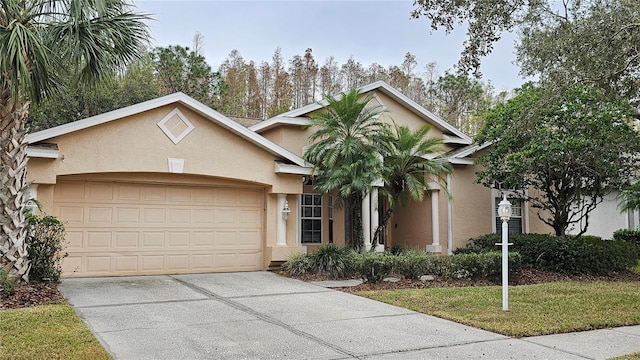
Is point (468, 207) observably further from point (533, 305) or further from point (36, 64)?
point (36, 64)

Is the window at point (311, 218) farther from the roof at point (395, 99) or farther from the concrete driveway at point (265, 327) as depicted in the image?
the concrete driveway at point (265, 327)

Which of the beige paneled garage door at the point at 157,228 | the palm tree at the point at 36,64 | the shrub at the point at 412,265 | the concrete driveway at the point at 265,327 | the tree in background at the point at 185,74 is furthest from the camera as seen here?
the tree in background at the point at 185,74

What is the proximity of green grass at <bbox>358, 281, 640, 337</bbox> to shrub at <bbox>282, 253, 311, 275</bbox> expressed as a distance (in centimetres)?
249

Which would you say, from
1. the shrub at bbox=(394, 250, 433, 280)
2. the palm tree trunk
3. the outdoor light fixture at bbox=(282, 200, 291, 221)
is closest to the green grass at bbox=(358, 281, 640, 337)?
the shrub at bbox=(394, 250, 433, 280)

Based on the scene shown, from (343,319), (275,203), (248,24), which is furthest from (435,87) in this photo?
(343,319)

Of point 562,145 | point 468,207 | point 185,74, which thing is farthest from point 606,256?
point 185,74

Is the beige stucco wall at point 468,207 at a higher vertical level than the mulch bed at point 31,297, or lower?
higher

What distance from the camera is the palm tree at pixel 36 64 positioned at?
8945mm

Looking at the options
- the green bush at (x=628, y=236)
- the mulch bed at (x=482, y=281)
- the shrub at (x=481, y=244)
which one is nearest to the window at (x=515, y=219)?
the shrub at (x=481, y=244)

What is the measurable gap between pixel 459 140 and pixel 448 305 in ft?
Result: 29.6

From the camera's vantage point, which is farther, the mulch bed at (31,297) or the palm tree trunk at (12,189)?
the palm tree trunk at (12,189)

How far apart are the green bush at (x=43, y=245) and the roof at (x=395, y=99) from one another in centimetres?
608

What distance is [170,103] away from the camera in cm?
1207

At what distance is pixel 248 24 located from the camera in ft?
63.9
